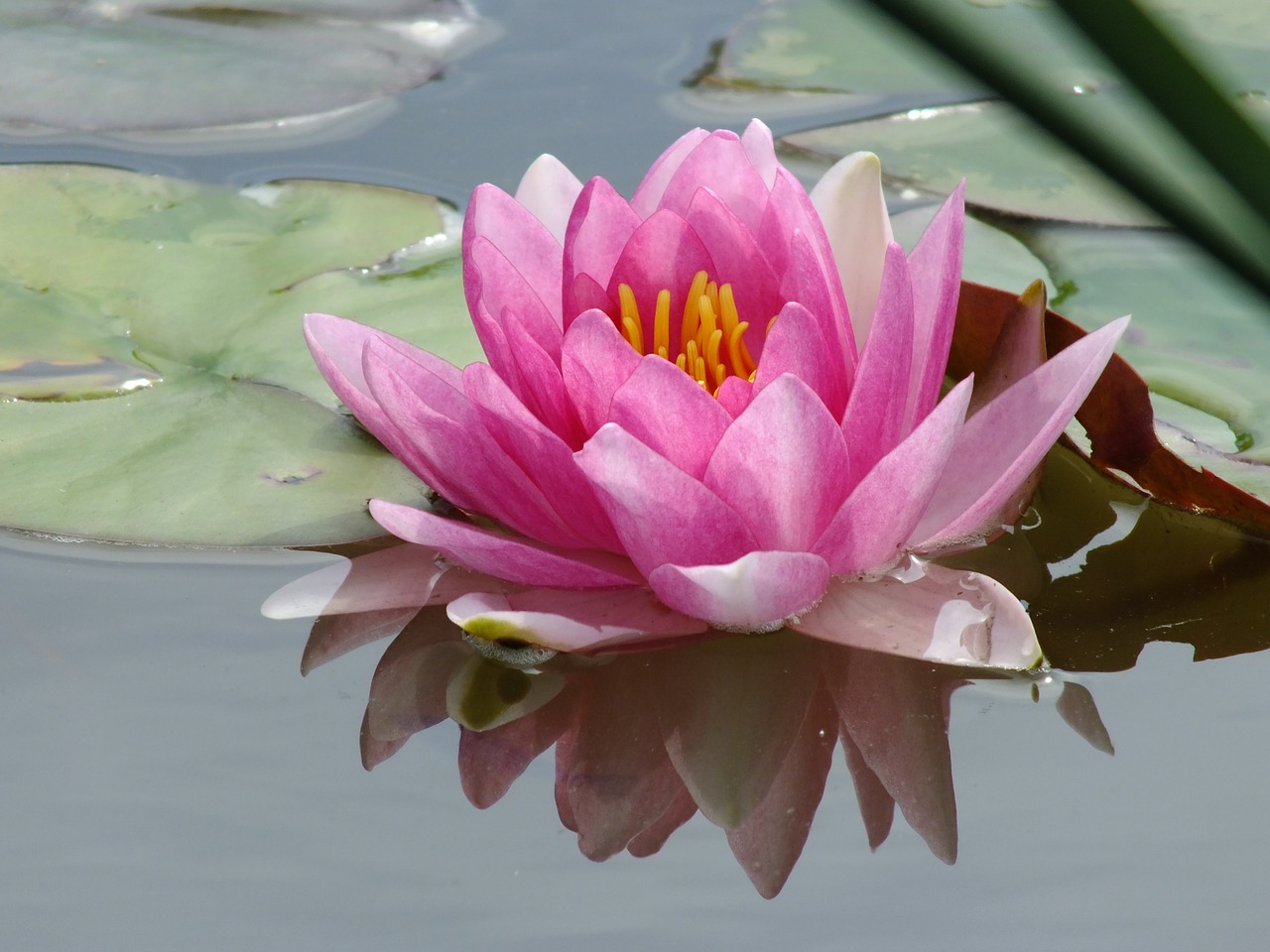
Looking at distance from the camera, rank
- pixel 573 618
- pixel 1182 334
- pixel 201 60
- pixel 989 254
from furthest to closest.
A: 1. pixel 201 60
2. pixel 989 254
3. pixel 1182 334
4. pixel 573 618

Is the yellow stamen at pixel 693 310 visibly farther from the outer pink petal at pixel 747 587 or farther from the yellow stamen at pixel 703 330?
the outer pink petal at pixel 747 587

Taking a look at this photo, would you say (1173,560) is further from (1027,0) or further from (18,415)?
(1027,0)

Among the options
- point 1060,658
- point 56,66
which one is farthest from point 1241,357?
point 56,66

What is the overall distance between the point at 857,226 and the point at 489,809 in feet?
2.36

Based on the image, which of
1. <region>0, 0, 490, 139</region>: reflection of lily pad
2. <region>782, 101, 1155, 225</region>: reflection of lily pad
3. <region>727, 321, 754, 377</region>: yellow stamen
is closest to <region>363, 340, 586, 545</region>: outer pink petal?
<region>727, 321, 754, 377</region>: yellow stamen

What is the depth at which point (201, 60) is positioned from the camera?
7.54ft

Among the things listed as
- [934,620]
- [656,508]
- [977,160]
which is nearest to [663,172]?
[656,508]

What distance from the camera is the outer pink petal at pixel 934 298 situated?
3.71ft

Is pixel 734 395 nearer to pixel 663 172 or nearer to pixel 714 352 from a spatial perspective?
pixel 714 352

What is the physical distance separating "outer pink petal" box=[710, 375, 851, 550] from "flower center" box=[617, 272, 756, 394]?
0.13 meters

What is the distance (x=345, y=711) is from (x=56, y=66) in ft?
5.56

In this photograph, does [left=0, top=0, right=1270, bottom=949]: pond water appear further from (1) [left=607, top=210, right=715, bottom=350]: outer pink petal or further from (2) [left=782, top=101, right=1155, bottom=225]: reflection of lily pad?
(2) [left=782, top=101, right=1155, bottom=225]: reflection of lily pad

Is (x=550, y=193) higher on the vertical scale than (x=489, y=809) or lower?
higher

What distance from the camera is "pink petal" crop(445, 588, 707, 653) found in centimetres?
108
